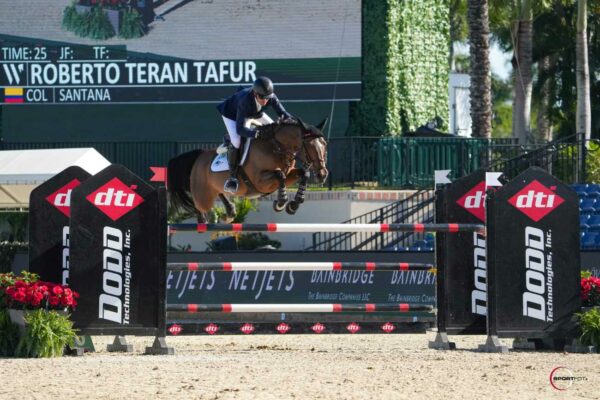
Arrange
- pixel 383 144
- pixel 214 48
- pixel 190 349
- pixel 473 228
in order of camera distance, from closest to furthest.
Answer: pixel 473 228 → pixel 190 349 → pixel 383 144 → pixel 214 48

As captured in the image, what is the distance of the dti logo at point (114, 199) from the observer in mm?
10977

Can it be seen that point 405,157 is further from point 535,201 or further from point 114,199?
point 114,199

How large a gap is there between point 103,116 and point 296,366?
57.9 ft

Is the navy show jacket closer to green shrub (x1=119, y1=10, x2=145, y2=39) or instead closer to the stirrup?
the stirrup

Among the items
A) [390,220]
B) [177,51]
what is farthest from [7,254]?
[177,51]

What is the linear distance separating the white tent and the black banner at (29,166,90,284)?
6353 millimetres

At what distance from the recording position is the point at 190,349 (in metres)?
12.2

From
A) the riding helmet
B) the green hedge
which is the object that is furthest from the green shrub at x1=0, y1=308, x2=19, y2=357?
the green hedge

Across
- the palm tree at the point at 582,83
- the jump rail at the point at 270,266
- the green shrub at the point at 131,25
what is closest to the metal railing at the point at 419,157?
the palm tree at the point at 582,83

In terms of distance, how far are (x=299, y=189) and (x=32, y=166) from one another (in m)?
8.10

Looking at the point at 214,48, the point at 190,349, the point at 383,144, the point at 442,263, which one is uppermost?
the point at 214,48

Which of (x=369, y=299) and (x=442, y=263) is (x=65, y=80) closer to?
(x=369, y=299)

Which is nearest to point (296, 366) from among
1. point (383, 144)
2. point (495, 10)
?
point (383, 144)

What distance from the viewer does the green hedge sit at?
25.5 metres
